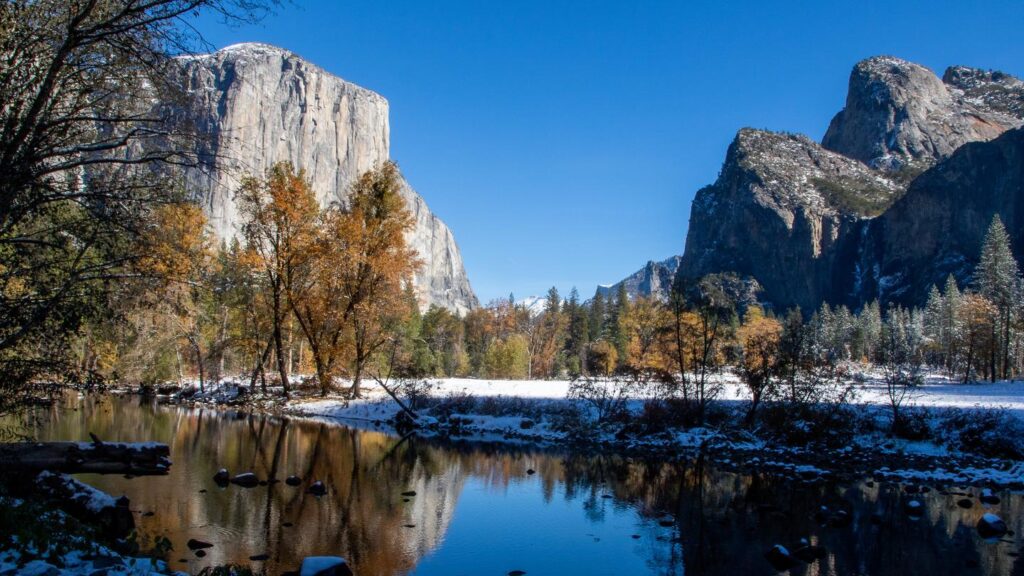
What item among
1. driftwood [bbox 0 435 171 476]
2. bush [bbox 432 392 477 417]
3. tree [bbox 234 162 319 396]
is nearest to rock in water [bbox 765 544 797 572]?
driftwood [bbox 0 435 171 476]

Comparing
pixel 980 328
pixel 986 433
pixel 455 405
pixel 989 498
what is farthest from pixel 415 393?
pixel 980 328

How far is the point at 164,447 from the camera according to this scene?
13.7 meters

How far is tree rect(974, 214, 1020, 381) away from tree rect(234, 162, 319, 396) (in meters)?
56.5

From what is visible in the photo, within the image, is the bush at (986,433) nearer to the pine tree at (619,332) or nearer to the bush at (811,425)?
the bush at (811,425)

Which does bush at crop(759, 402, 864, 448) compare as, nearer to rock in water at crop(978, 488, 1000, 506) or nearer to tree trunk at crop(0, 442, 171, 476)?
rock in water at crop(978, 488, 1000, 506)

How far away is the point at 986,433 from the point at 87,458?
25785 mm

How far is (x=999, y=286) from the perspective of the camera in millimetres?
56812

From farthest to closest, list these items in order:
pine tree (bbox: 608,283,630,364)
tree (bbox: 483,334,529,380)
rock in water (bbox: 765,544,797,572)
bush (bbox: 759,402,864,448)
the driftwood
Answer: pine tree (bbox: 608,283,630,364), tree (bbox: 483,334,529,380), bush (bbox: 759,402,864,448), the driftwood, rock in water (bbox: 765,544,797,572)

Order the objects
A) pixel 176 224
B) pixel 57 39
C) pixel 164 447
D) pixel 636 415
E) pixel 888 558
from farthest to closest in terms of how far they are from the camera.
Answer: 1. pixel 176 224
2. pixel 636 415
3. pixel 164 447
4. pixel 888 558
5. pixel 57 39

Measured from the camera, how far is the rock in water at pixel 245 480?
43.8ft

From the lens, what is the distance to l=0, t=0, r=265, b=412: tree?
20.9 ft

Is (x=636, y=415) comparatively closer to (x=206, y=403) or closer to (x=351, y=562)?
(x=351, y=562)

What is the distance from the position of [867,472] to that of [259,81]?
206 m

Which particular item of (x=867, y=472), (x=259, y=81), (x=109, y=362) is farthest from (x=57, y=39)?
(x=259, y=81)
